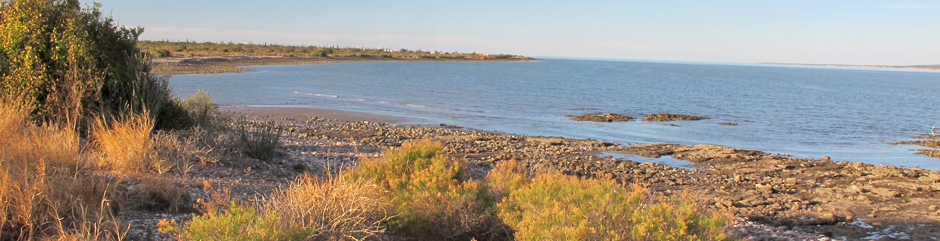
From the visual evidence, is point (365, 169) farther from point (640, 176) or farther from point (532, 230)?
point (640, 176)

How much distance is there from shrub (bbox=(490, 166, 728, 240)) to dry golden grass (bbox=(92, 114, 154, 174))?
495 centimetres

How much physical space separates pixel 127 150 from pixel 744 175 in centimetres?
1227

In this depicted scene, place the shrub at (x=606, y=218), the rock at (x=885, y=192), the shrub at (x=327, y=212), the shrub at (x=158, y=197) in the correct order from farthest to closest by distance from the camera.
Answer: the rock at (x=885, y=192), the shrub at (x=158, y=197), the shrub at (x=327, y=212), the shrub at (x=606, y=218)

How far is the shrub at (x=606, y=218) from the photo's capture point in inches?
196

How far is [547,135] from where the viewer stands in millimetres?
20562

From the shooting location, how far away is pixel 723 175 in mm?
13586

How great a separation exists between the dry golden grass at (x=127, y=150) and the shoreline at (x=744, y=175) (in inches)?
92.1

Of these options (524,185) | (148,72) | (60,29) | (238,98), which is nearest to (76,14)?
(60,29)

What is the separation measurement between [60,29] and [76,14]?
368mm

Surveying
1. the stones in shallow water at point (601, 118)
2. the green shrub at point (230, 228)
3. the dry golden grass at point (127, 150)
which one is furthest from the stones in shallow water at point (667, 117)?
the green shrub at point (230, 228)

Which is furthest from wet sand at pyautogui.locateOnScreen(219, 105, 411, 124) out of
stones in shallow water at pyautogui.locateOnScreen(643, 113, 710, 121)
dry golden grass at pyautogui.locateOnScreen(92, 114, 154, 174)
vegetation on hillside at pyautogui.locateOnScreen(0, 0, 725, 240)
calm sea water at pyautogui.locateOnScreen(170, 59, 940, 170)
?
dry golden grass at pyautogui.locateOnScreen(92, 114, 154, 174)

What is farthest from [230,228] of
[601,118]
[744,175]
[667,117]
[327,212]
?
[667,117]

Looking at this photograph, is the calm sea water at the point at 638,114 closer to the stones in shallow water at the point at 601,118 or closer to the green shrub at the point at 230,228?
the stones in shallow water at the point at 601,118

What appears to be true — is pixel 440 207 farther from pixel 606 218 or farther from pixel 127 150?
pixel 127 150
